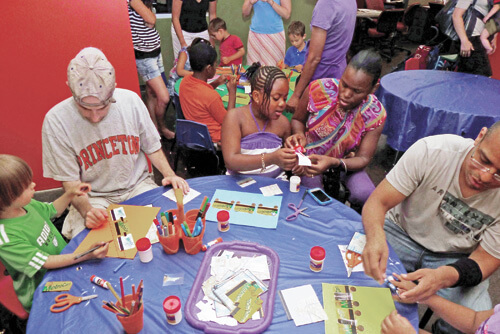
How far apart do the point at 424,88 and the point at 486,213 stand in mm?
2571

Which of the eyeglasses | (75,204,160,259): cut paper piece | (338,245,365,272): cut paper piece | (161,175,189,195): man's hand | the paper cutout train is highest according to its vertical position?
the eyeglasses

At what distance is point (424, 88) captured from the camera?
3.92 meters

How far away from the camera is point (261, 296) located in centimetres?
148

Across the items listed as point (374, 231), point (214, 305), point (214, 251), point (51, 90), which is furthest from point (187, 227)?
point (51, 90)

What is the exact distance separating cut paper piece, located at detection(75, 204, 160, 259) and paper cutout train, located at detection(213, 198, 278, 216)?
35cm

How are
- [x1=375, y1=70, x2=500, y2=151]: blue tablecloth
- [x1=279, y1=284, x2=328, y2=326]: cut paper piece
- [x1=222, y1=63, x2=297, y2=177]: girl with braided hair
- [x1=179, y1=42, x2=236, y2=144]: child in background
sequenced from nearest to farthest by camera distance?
1. [x1=279, y1=284, x2=328, y2=326]: cut paper piece
2. [x1=222, y1=63, x2=297, y2=177]: girl with braided hair
3. [x1=179, y1=42, x2=236, y2=144]: child in background
4. [x1=375, y1=70, x2=500, y2=151]: blue tablecloth

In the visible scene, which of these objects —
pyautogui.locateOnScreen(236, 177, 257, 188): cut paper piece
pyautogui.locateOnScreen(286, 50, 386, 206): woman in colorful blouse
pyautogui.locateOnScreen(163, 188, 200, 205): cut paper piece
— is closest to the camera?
pyautogui.locateOnScreen(163, 188, 200, 205): cut paper piece

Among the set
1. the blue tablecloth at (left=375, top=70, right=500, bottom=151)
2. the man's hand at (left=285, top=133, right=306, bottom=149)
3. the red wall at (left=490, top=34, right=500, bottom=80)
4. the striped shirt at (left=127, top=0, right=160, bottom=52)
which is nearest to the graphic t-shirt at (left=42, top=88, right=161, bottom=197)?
the man's hand at (left=285, top=133, right=306, bottom=149)

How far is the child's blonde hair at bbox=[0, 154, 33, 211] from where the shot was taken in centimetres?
159

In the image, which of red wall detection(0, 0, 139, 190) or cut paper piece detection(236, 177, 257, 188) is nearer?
cut paper piece detection(236, 177, 257, 188)

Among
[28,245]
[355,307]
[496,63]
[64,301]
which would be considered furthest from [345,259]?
[496,63]

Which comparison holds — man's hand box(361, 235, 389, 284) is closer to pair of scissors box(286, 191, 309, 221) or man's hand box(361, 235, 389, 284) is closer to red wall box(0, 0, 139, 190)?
pair of scissors box(286, 191, 309, 221)

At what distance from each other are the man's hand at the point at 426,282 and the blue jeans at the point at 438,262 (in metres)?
0.24

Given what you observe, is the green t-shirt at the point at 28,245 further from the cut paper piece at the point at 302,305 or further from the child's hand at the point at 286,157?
the child's hand at the point at 286,157
